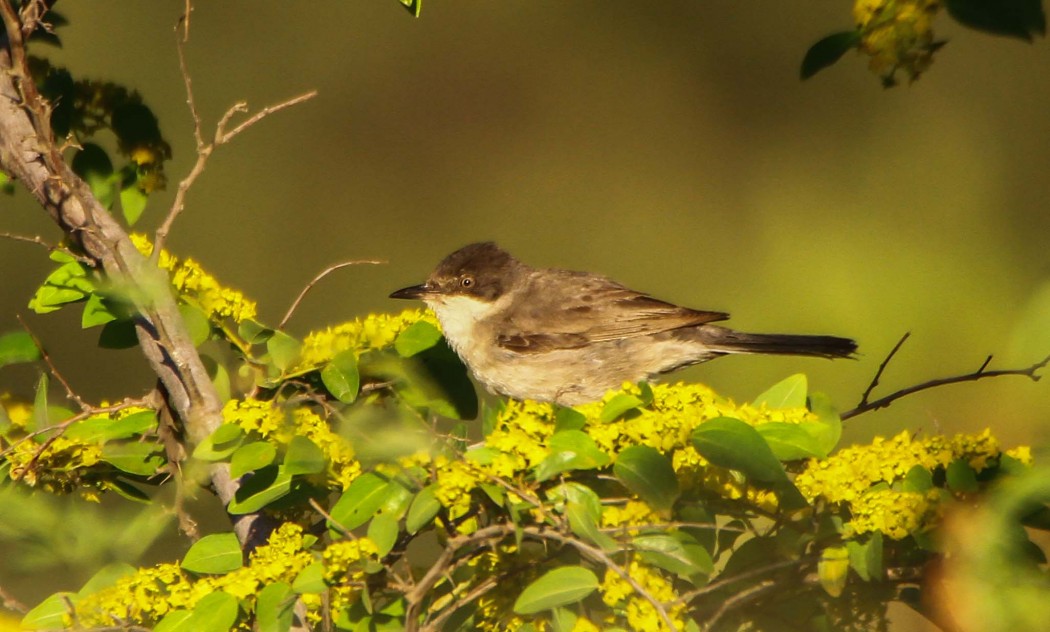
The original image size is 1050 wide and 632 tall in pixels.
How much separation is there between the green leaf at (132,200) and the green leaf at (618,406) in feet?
4.69

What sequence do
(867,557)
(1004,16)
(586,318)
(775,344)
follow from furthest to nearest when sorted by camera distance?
(586,318) → (775,344) → (867,557) → (1004,16)

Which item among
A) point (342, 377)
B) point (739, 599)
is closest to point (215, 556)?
point (342, 377)

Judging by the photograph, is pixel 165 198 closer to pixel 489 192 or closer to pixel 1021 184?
pixel 489 192

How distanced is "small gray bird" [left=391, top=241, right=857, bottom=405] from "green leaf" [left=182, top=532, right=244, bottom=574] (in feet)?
8.12

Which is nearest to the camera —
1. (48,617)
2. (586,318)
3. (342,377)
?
(48,617)

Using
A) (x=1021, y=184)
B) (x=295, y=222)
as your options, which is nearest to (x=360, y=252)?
(x=295, y=222)

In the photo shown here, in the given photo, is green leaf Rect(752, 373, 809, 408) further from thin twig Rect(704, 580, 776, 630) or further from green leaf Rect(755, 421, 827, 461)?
thin twig Rect(704, 580, 776, 630)

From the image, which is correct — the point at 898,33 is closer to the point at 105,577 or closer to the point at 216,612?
the point at 216,612

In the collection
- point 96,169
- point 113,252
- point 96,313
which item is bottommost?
point 96,313

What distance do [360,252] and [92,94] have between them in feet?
23.8

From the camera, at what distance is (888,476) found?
2291 millimetres

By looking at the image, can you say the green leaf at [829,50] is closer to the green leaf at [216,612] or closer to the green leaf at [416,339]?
the green leaf at [416,339]

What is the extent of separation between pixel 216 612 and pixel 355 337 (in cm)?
85

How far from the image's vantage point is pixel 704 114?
38.8ft
